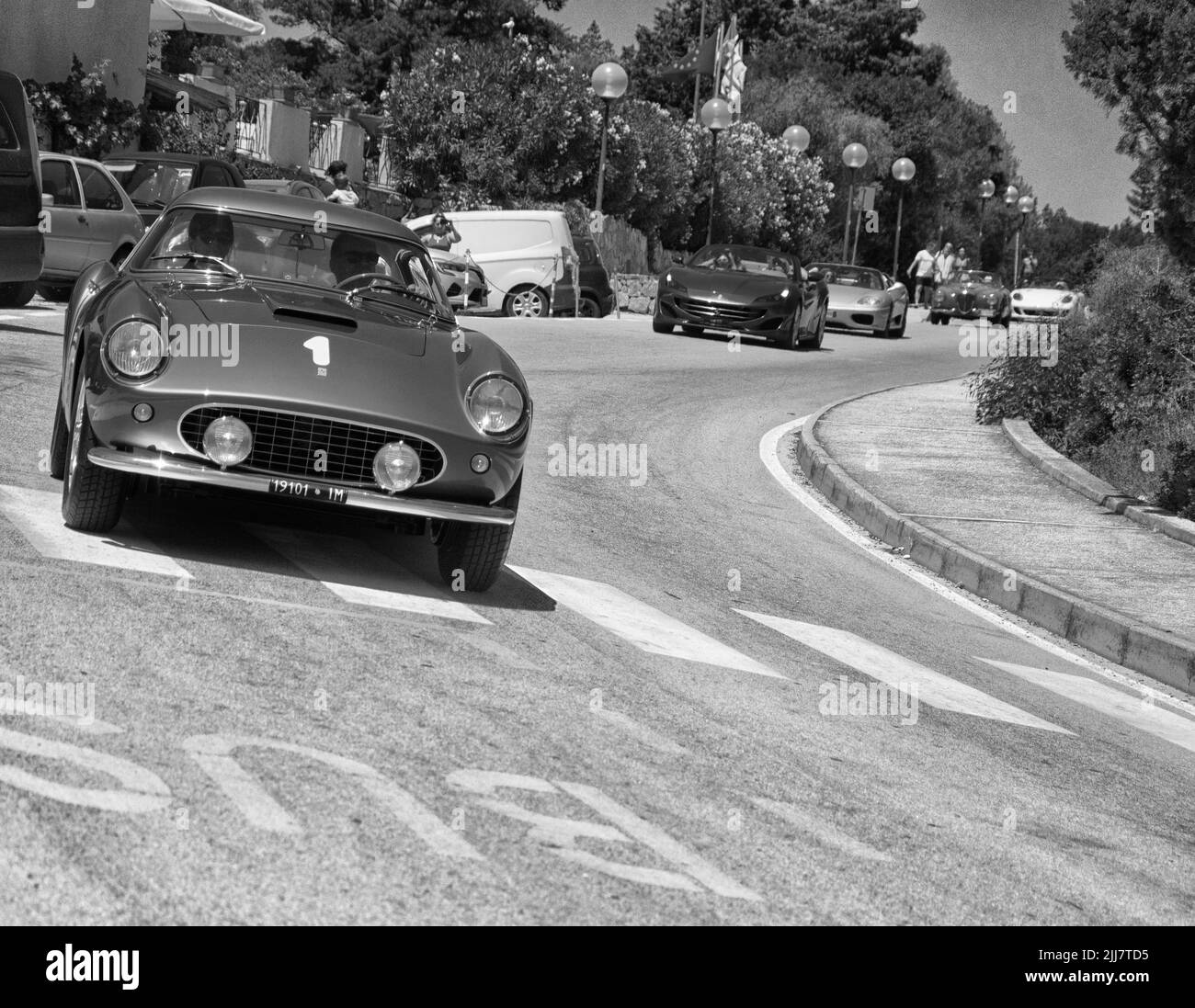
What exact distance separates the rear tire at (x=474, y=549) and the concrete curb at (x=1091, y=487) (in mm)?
5841

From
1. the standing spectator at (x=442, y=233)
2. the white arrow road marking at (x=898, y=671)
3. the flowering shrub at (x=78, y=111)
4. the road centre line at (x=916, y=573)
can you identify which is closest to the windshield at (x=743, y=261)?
the standing spectator at (x=442, y=233)

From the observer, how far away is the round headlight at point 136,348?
6258 mm

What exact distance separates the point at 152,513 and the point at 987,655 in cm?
374

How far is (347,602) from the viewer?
629cm

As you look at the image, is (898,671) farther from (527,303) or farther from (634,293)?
(634,293)

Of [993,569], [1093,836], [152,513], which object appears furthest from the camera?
[993,569]

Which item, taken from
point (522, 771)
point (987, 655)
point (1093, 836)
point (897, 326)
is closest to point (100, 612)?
point (522, 771)

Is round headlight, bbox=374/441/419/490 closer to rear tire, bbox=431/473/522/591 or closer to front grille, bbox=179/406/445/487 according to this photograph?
front grille, bbox=179/406/445/487

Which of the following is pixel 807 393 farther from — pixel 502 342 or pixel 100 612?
pixel 100 612

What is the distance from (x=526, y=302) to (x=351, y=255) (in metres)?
18.6

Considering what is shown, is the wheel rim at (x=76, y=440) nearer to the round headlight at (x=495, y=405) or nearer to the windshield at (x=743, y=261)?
the round headlight at (x=495, y=405)

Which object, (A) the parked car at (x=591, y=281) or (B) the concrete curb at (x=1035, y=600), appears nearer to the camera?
(B) the concrete curb at (x=1035, y=600)
